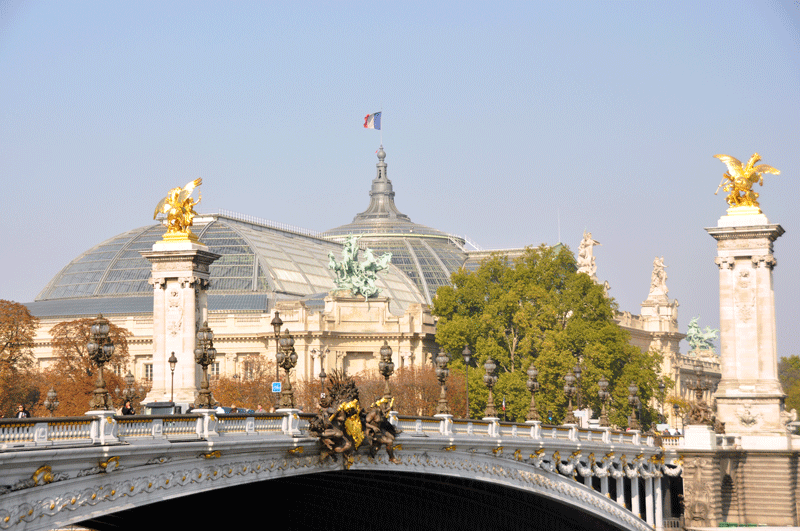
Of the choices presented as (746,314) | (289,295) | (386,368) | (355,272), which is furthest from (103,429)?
(289,295)

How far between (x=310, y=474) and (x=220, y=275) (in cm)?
9819

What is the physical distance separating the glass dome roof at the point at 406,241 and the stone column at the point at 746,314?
9109cm

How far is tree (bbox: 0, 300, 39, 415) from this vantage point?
3253 inches

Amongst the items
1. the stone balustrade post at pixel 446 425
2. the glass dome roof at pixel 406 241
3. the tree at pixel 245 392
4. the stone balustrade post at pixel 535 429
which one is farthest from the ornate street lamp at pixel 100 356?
the glass dome roof at pixel 406 241

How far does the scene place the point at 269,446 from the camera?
111 ft

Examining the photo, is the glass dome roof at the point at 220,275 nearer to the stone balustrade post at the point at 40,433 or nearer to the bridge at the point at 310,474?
the bridge at the point at 310,474

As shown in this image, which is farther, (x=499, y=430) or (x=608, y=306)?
(x=608, y=306)

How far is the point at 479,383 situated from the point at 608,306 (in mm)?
11764

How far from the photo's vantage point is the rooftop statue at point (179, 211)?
2389 inches

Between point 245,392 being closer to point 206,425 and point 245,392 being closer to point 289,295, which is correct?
point 289,295

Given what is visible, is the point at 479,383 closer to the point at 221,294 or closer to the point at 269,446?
the point at 221,294

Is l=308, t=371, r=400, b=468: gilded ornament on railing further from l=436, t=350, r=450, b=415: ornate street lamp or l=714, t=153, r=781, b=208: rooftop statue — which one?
l=714, t=153, r=781, b=208: rooftop statue

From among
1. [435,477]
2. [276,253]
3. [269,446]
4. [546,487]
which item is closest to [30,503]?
[269,446]

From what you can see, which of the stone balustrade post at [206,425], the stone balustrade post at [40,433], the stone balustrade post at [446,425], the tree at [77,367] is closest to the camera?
the stone balustrade post at [40,433]
